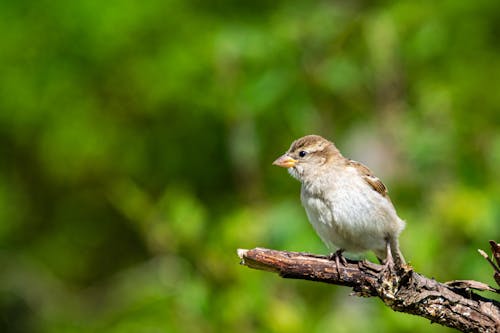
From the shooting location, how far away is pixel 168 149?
11086 millimetres

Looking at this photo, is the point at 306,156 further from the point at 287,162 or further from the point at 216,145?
the point at 216,145

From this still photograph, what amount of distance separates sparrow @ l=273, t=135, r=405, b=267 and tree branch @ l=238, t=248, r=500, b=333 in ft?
2.78

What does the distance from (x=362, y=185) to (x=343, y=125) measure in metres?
4.14

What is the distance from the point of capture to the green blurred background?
8.10 meters

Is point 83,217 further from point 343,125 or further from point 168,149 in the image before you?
point 343,125

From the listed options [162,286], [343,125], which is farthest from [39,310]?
[343,125]

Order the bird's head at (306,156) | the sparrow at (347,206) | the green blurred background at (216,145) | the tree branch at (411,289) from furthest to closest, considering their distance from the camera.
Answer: the green blurred background at (216,145), the bird's head at (306,156), the sparrow at (347,206), the tree branch at (411,289)

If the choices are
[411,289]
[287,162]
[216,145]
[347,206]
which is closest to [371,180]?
[347,206]

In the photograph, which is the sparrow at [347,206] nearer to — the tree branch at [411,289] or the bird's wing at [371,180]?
the bird's wing at [371,180]

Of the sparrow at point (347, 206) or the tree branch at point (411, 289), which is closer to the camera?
the tree branch at point (411, 289)

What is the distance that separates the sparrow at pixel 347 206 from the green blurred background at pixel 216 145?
55.5 inches

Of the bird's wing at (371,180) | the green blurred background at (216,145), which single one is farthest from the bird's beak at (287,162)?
the green blurred background at (216,145)

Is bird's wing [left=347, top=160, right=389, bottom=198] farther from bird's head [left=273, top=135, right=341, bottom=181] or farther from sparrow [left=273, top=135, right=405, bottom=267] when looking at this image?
bird's head [left=273, top=135, right=341, bottom=181]

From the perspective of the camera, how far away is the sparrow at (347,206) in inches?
234
